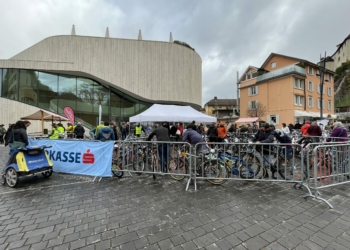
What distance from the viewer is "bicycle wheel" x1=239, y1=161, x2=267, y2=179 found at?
16.3 ft

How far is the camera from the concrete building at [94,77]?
1972cm

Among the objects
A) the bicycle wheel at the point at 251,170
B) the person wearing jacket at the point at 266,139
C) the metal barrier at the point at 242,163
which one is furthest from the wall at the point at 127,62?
the bicycle wheel at the point at 251,170

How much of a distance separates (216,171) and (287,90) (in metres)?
30.9

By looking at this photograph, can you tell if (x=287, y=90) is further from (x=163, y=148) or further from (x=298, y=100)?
(x=163, y=148)

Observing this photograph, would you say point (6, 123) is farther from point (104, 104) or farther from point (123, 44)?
point (123, 44)

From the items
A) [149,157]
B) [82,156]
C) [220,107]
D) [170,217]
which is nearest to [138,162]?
[149,157]

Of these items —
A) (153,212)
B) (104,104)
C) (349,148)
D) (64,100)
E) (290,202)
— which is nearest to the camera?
(153,212)

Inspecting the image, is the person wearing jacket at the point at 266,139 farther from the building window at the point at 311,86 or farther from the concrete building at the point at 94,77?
the building window at the point at 311,86

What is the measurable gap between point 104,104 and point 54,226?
70.4 feet

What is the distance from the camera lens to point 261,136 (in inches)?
233

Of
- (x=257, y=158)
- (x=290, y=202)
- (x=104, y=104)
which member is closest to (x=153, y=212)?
(x=290, y=202)

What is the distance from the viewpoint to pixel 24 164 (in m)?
5.02

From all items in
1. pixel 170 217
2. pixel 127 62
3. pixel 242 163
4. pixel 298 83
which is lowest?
pixel 170 217

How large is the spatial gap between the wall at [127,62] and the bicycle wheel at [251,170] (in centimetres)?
2046
